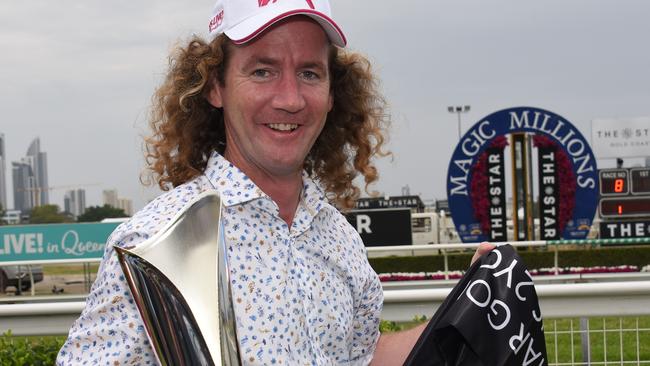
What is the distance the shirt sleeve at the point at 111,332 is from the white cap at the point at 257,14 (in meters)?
0.49

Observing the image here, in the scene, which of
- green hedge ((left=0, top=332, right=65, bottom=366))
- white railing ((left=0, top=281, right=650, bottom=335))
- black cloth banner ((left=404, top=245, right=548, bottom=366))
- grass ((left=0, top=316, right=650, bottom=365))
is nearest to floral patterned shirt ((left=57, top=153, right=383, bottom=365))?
black cloth banner ((left=404, top=245, right=548, bottom=366))

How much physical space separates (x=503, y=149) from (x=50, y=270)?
→ 75.9 feet

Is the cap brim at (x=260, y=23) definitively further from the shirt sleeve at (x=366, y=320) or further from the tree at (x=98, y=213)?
the tree at (x=98, y=213)

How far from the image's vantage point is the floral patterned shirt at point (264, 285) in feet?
4.36

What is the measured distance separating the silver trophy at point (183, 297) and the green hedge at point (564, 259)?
51.2 ft

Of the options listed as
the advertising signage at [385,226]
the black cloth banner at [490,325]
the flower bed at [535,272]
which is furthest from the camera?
the advertising signage at [385,226]

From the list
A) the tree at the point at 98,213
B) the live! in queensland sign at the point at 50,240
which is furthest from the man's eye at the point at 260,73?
the tree at the point at 98,213

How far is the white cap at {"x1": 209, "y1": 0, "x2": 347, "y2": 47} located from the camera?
155cm

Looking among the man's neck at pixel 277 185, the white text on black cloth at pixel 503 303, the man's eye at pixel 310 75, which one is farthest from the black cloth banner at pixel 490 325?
the man's eye at pixel 310 75

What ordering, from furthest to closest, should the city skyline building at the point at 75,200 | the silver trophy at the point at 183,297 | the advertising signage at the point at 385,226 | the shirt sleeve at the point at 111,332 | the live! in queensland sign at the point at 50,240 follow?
the city skyline building at the point at 75,200, the live! in queensland sign at the point at 50,240, the advertising signage at the point at 385,226, the shirt sleeve at the point at 111,332, the silver trophy at the point at 183,297

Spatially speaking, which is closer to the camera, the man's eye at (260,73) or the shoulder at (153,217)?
the shoulder at (153,217)

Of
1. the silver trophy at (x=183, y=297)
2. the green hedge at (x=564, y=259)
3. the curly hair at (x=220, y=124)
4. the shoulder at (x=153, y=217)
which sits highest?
the curly hair at (x=220, y=124)

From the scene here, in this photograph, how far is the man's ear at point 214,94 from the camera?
1.75 metres

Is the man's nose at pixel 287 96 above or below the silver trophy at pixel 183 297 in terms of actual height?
above
